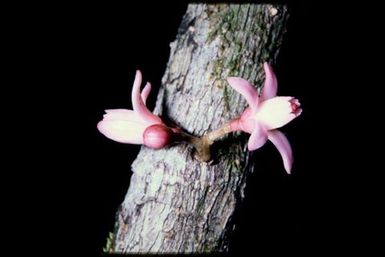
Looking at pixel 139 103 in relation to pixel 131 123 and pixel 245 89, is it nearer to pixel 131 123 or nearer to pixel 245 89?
pixel 131 123

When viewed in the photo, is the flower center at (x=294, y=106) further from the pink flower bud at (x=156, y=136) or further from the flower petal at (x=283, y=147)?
the pink flower bud at (x=156, y=136)

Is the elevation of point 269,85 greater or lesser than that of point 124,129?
greater

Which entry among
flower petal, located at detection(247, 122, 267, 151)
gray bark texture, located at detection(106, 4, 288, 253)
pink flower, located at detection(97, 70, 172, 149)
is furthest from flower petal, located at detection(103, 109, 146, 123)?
flower petal, located at detection(247, 122, 267, 151)

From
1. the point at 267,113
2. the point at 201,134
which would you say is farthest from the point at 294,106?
the point at 201,134

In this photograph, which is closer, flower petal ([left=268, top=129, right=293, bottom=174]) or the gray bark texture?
flower petal ([left=268, top=129, right=293, bottom=174])

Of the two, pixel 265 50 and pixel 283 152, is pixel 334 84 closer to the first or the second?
pixel 265 50

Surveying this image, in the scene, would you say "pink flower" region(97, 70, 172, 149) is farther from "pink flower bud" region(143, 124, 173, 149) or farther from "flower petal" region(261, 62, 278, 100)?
"flower petal" region(261, 62, 278, 100)
